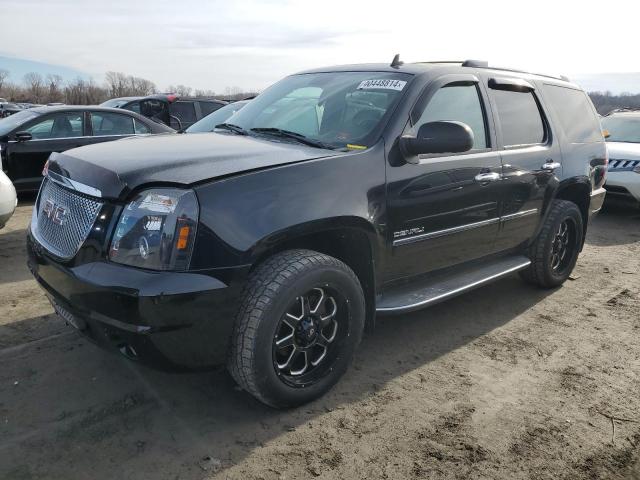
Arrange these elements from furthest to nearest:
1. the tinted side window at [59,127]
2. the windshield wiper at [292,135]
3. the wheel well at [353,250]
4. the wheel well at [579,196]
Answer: the tinted side window at [59,127] → the wheel well at [579,196] → the windshield wiper at [292,135] → the wheel well at [353,250]

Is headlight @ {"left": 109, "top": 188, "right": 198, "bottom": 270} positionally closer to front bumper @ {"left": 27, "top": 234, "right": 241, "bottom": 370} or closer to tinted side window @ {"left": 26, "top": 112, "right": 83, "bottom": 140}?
front bumper @ {"left": 27, "top": 234, "right": 241, "bottom": 370}

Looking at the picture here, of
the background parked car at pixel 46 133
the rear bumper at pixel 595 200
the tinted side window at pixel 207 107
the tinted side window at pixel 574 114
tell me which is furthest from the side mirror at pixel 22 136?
the rear bumper at pixel 595 200

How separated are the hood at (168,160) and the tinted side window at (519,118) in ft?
5.53

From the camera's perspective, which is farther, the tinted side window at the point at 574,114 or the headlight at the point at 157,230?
the tinted side window at the point at 574,114

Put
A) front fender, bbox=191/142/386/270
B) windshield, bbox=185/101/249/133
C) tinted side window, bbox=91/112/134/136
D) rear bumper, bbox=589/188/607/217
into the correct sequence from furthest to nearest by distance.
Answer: tinted side window, bbox=91/112/134/136
rear bumper, bbox=589/188/607/217
windshield, bbox=185/101/249/133
front fender, bbox=191/142/386/270

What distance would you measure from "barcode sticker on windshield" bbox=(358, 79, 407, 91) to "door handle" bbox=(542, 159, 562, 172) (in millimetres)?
1615

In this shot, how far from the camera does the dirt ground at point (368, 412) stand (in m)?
2.51

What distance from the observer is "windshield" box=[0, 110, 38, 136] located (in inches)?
302

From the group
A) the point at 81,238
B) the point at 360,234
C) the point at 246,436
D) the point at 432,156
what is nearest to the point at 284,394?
the point at 246,436

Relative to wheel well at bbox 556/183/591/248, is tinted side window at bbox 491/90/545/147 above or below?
above

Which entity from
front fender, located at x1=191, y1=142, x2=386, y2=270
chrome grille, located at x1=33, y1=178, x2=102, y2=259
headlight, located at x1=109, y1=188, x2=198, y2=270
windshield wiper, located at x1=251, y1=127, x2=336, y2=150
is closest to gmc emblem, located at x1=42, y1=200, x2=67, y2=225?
chrome grille, located at x1=33, y1=178, x2=102, y2=259

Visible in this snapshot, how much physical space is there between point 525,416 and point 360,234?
1.34m

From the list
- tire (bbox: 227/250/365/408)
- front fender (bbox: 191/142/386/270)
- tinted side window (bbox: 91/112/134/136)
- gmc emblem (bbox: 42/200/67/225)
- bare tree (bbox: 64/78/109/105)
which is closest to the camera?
front fender (bbox: 191/142/386/270)

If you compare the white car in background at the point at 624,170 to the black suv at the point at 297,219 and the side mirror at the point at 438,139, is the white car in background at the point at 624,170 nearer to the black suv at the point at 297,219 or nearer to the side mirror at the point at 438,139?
the black suv at the point at 297,219
